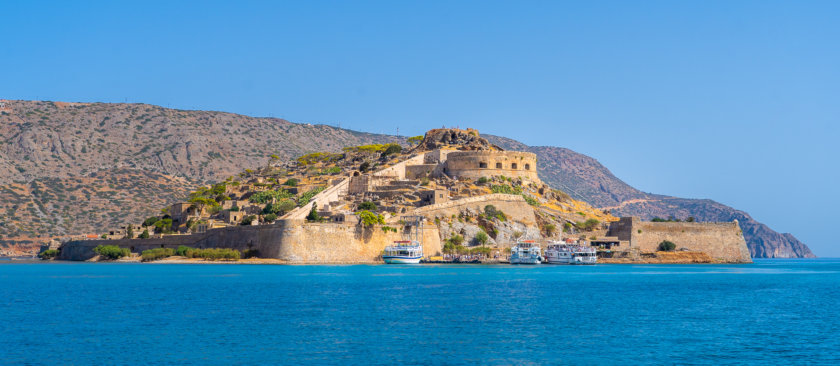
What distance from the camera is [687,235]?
69562 millimetres

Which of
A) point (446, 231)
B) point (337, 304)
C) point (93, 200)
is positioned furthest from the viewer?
point (93, 200)

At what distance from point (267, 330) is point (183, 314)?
472 cm

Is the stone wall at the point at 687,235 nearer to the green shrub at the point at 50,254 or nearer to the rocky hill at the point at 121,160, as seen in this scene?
the green shrub at the point at 50,254

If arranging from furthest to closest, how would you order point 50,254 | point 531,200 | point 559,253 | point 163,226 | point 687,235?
point 50,254, point 531,200, point 163,226, point 687,235, point 559,253

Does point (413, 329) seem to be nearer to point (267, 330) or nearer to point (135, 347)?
point (267, 330)

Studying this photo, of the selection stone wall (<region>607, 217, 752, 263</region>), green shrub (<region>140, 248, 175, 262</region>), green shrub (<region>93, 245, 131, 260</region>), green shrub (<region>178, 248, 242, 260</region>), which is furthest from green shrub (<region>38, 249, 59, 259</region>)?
stone wall (<region>607, 217, 752, 263</region>)

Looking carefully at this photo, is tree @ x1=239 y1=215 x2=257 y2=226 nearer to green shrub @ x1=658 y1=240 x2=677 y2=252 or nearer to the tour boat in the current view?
the tour boat

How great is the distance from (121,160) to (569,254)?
8741 centimetres

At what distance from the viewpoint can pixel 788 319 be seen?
29.6 metres

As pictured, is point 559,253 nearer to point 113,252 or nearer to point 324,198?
point 324,198

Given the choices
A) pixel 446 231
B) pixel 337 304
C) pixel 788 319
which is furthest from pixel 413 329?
pixel 446 231

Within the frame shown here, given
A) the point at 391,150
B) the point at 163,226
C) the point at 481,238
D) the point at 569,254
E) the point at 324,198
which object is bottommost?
the point at 569,254

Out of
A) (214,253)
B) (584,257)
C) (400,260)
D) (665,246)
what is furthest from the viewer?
(665,246)

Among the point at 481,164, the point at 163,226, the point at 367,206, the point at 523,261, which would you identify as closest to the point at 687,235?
the point at 523,261
